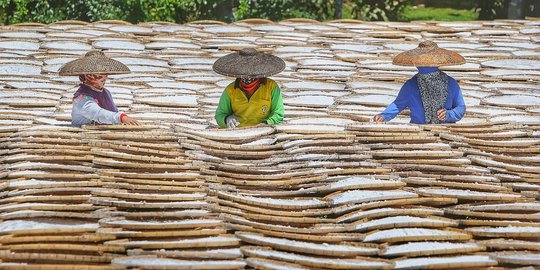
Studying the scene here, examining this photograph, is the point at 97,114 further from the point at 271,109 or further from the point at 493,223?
the point at 493,223

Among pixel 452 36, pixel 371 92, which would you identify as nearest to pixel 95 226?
pixel 371 92

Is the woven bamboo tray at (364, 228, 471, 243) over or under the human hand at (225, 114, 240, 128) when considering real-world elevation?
over

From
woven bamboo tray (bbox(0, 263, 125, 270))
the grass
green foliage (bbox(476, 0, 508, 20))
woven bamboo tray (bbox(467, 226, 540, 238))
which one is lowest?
the grass

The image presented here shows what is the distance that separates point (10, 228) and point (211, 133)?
196cm

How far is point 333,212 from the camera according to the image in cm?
526

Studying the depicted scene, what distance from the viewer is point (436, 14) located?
23.7 metres

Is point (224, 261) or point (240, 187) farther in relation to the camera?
point (240, 187)

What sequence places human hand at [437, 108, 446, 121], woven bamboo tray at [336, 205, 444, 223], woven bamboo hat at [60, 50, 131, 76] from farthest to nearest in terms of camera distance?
human hand at [437, 108, 446, 121]
woven bamboo hat at [60, 50, 131, 76]
woven bamboo tray at [336, 205, 444, 223]

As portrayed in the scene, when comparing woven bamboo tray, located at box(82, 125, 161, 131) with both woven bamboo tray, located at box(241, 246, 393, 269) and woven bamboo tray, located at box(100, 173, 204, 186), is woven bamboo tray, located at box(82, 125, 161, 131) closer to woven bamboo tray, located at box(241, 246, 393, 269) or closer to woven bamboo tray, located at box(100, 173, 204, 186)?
woven bamboo tray, located at box(100, 173, 204, 186)

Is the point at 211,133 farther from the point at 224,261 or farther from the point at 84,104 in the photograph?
the point at 224,261

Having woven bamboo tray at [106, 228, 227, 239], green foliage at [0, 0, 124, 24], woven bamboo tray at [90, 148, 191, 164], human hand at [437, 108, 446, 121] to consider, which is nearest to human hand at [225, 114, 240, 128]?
human hand at [437, 108, 446, 121]

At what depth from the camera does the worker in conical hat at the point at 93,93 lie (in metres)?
6.67

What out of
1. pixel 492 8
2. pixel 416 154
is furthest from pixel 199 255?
pixel 492 8

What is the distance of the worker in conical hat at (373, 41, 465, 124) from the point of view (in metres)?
7.11
